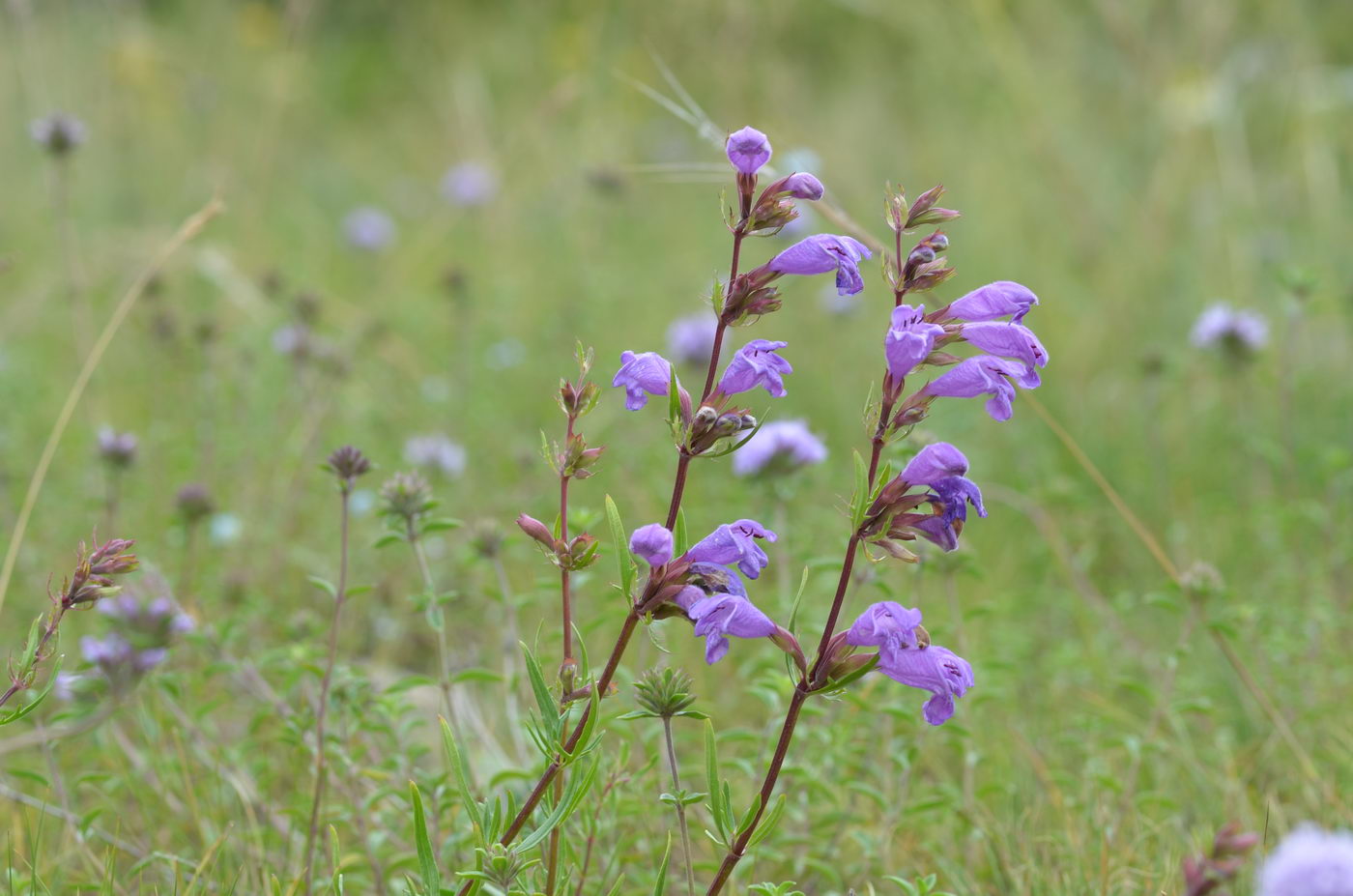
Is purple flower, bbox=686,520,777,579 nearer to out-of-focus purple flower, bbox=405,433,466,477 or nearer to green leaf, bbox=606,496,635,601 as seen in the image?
green leaf, bbox=606,496,635,601

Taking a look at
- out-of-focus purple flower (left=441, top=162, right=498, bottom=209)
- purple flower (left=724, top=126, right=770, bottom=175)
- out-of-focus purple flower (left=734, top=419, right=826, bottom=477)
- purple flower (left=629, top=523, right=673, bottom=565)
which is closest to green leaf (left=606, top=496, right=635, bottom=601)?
purple flower (left=629, top=523, right=673, bottom=565)

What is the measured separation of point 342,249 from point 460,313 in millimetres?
2853

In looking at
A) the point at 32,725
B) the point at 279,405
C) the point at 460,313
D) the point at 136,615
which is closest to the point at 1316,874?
the point at 136,615

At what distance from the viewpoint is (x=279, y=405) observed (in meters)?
4.41

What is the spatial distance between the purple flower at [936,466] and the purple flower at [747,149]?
39 cm

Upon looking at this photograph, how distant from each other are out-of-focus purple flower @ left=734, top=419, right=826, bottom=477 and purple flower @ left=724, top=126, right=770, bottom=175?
57.6 inches

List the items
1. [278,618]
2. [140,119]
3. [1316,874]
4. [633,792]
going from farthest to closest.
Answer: [140,119] → [278,618] → [633,792] → [1316,874]

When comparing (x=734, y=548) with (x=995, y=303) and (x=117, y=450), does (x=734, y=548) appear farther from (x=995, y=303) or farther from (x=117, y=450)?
(x=117, y=450)

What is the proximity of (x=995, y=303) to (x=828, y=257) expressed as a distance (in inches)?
8.4

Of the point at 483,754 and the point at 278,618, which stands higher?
the point at 278,618

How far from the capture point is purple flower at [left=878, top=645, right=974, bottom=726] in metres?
1.32

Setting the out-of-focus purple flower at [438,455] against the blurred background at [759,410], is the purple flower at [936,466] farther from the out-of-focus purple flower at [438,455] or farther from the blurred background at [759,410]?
the out-of-focus purple flower at [438,455]

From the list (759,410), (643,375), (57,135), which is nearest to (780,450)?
(643,375)

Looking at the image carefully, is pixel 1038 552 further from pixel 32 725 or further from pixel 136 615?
pixel 32 725
